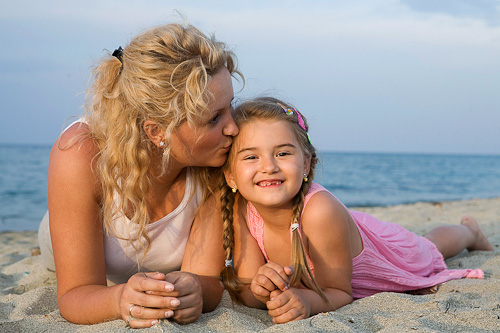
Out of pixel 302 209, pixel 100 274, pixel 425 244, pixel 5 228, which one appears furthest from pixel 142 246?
pixel 5 228

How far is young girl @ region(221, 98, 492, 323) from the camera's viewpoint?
8.62 feet

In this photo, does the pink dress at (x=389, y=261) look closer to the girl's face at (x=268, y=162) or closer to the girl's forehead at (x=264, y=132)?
the girl's face at (x=268, y=162)

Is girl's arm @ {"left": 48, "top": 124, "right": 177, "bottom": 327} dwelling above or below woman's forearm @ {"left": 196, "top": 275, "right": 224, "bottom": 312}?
above

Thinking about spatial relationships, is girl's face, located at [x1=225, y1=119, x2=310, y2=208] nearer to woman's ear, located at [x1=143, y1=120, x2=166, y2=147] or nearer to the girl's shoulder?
the girl's shoulder

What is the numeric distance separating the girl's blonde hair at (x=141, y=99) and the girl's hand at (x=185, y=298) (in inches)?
22.1

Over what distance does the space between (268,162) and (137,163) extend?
73 cm

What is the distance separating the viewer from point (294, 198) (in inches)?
116

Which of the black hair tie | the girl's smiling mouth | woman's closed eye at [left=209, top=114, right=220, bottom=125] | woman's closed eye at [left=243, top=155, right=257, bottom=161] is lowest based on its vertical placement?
the girl's smiling mouth

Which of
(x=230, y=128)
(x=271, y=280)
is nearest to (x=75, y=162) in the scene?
(x=230, y=128)

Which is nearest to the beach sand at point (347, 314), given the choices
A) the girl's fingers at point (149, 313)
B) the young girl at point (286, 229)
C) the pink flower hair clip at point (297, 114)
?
the girl's fingers at point (149, 313)

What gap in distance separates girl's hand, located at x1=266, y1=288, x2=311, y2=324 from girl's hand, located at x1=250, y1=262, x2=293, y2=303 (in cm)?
4

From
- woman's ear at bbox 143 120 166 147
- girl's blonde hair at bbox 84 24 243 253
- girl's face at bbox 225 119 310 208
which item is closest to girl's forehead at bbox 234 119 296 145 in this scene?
girl's face at bbox 225 119 310 208

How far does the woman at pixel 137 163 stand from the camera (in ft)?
7.61

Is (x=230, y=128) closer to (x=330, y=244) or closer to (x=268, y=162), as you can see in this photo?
(x=268, y=162)
